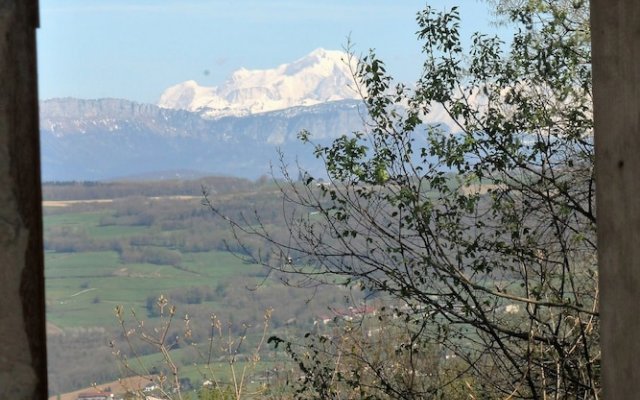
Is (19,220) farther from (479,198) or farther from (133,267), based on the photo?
(133,267)

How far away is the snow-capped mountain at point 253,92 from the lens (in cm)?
4036

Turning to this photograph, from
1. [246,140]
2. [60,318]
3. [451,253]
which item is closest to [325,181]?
[451,253]

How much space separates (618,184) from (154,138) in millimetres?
55106

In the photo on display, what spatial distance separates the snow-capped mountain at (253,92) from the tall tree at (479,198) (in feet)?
98.1

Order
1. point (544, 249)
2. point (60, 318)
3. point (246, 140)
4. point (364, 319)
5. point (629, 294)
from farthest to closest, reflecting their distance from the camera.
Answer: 1. point (246, 140)
2. point (60, 318)
3. point (364, 319)
4. point (544, 249)
5. point (629, 294)

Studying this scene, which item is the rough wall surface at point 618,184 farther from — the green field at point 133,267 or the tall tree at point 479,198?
the green field at point 133,267

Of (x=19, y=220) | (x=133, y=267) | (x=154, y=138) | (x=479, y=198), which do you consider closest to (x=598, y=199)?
(x=19, y=220)

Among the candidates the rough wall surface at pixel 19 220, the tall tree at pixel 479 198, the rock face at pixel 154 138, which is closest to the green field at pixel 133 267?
the rock face at pixel 154 138

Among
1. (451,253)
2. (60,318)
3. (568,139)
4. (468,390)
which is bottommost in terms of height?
(60,318)

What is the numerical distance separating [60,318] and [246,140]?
80.7ft

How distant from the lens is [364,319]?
5.49 metres

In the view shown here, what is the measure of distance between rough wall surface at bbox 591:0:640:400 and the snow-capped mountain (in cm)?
3403

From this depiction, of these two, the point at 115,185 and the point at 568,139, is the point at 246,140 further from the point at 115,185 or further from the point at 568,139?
the point at 568,139

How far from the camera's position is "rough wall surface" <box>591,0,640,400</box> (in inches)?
31.7
